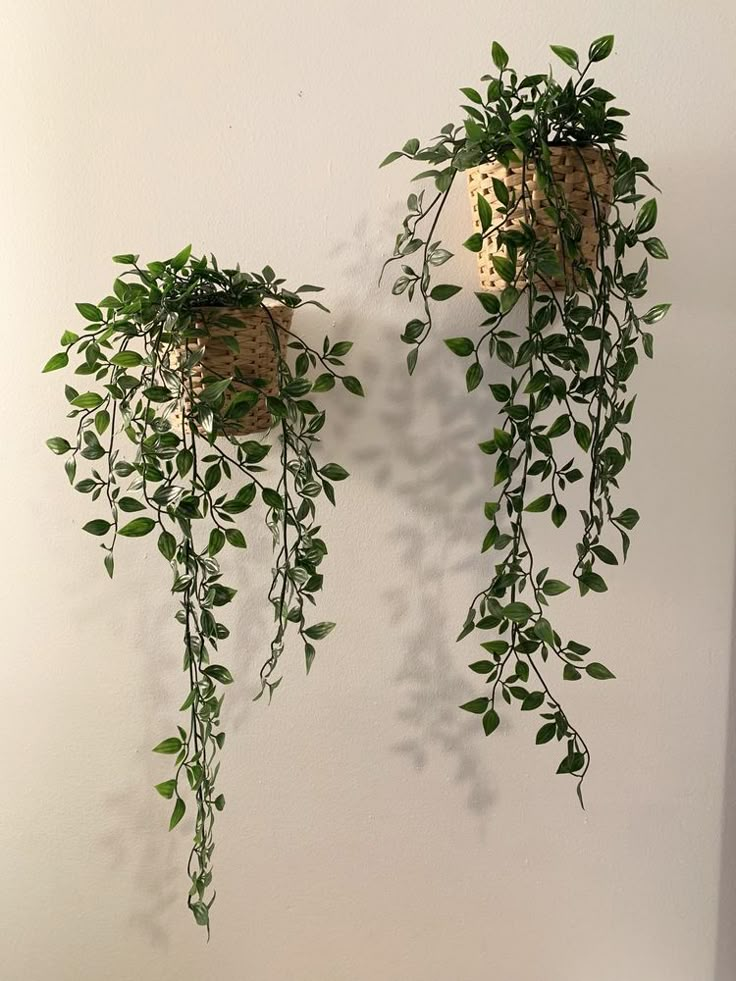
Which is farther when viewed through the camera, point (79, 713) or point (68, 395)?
point (79, 713)

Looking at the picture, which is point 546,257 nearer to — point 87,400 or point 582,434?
point 582,434

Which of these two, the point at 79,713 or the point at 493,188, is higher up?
the point at 493,188

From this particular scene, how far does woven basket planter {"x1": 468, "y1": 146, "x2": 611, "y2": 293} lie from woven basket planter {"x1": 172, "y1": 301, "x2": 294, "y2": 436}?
26 centimetres

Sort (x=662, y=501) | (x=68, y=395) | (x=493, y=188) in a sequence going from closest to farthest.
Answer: (x=493, y=188) → (x=68, y=395) → (x=662, y=501)

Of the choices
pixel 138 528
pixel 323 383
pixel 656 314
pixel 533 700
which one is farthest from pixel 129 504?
pixel 656 314

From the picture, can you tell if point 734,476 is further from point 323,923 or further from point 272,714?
point 323,923

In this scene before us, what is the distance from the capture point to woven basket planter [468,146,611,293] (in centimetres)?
89

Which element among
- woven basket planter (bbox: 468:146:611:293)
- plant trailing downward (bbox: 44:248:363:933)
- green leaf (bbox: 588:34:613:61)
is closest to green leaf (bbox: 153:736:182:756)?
plant trailing downward (bbox: 44:248:363:933)

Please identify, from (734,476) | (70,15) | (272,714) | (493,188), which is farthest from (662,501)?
(70,15)

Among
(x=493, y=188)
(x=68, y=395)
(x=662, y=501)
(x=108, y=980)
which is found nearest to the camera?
(x=493, y=188)

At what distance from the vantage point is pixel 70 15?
3.60 feet

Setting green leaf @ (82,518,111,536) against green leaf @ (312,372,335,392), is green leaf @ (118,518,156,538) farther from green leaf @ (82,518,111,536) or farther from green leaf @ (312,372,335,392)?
Result: green leaf @ (312,372,335,392)

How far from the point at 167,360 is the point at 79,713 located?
1.77ft

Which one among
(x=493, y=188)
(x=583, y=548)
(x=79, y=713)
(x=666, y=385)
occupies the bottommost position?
(x=79, y=713)
